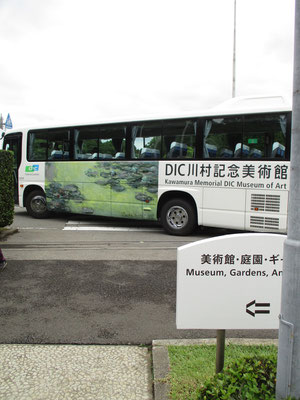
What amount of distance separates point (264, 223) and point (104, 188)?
172 inches

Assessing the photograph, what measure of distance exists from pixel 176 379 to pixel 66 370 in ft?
2.84

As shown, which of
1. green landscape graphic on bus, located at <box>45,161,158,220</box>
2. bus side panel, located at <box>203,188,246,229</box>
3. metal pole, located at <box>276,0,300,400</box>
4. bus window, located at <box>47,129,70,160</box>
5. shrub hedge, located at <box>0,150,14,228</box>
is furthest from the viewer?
bus window, located at <box>47,129,70,160</box>

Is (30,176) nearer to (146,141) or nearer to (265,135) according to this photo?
(146,141)

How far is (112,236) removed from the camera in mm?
8898

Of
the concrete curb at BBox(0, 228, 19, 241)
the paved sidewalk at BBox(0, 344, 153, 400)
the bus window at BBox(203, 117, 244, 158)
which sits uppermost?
the bus window at BBox(203, 117, 244, 158)

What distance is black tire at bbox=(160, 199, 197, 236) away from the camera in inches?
352

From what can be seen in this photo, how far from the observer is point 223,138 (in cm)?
830

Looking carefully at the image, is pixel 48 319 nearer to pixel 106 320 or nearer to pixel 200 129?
pixel 106 320

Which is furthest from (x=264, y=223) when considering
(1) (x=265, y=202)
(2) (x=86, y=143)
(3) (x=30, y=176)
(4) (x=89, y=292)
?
(3) (x=30, y=176)

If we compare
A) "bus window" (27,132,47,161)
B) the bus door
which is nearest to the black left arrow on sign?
"bus window" (27,132,47,161)

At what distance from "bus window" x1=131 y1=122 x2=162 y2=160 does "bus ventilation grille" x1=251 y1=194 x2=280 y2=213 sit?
2.59 m

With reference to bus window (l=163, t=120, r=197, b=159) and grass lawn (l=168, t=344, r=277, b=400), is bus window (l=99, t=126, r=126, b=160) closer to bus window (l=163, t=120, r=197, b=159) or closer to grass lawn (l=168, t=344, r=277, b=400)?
bus window (l=163, t=120, r=197, b=159)

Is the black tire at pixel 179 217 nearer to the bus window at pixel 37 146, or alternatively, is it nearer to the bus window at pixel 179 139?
the bus window at pixel 179 139

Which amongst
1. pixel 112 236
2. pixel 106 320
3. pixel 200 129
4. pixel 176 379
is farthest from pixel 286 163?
pixel 176 379
